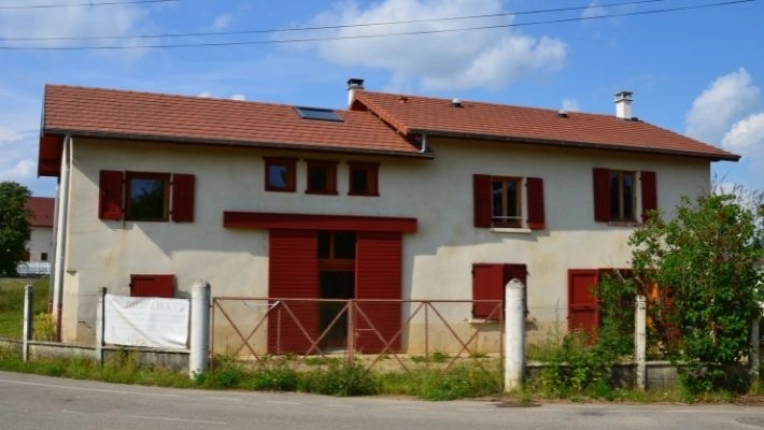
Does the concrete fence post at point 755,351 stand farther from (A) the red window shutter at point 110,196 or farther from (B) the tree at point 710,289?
(A) the red window shutter at point 110,196

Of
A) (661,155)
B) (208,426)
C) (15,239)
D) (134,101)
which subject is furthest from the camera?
(15,239)

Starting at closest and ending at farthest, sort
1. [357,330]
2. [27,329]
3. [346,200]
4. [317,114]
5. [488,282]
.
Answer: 1. [27,329]
2. [357,330]
3. [346,200]
4. [488,282]
5. [317,114]

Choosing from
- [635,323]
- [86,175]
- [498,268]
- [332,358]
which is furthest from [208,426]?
[498,268]

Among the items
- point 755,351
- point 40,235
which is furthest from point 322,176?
point 40,235

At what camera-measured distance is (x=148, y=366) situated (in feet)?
47.1

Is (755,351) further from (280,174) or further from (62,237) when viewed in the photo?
(62,237)

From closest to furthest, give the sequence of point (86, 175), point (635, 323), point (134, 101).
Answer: point (635, 323) → point (86, 175) → point (134, 101)

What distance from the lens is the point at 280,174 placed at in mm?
18422

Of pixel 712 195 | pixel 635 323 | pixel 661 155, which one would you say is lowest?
pixel 635 323

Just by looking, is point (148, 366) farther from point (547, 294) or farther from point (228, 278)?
point (547, 294)

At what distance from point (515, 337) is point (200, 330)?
5.32 m

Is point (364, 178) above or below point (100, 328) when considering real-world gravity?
above

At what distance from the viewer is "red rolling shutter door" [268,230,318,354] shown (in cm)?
1762

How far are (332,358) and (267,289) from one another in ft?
13.9
